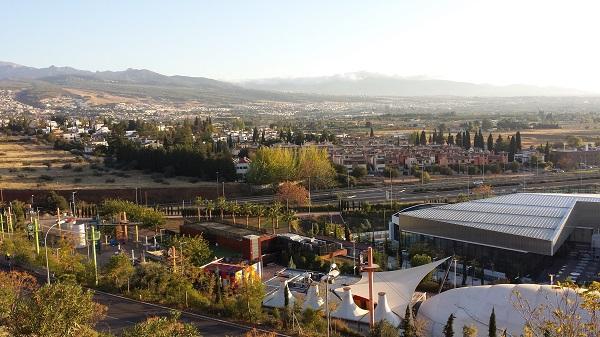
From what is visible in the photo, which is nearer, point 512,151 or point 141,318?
point 141,318

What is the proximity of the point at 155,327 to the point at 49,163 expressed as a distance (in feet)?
174

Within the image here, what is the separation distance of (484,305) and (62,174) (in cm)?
4521

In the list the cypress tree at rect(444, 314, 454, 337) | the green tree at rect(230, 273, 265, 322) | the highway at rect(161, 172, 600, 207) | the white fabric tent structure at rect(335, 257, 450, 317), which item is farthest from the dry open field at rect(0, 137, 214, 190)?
the cypress tree at rect(444, 314, 454, 337)

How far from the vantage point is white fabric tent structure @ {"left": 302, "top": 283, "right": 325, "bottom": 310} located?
18922 mm

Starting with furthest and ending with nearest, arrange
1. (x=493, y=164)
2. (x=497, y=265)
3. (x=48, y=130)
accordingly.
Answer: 1. (x=48, y=130)
2. (x=493, y=164)
3. (x=497, y=265)

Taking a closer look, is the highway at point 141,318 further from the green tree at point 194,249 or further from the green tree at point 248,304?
the green tree at point 194,249

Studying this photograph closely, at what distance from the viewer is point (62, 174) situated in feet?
176

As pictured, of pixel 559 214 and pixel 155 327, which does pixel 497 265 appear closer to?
pixel 559 214

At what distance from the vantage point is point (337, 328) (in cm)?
1769

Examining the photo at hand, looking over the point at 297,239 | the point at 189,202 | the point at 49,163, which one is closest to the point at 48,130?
the point at 49,163

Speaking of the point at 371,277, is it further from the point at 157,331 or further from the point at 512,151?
the point at 512,151

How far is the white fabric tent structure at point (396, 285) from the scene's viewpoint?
62.4 feet

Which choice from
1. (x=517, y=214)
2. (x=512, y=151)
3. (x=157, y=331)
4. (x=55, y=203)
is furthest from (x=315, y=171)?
(x=157, y=331)

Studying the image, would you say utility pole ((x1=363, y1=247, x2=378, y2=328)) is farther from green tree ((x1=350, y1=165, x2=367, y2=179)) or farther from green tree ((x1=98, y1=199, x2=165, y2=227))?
green tree ((x1=350, y1=165, x2=367, y2=179))
